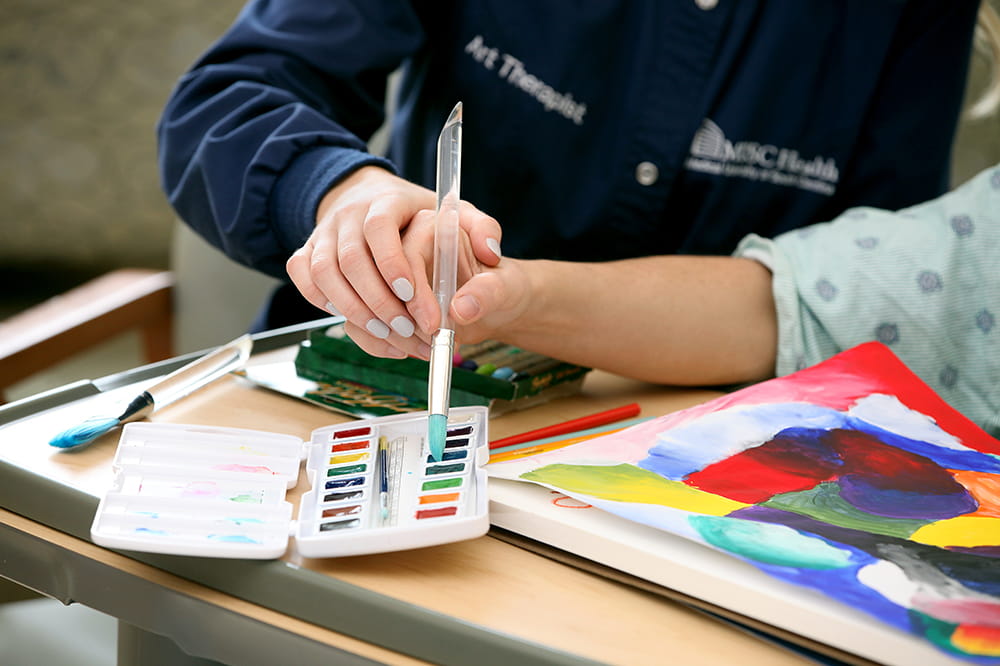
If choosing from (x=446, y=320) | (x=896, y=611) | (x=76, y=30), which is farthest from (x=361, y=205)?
(x=76, y=30)

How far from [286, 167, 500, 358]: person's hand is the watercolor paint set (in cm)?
4

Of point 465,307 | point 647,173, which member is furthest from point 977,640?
point 647,173

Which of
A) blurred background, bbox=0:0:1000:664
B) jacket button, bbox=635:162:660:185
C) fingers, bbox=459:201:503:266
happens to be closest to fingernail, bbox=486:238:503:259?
fingers, bbox=459:201:503:266

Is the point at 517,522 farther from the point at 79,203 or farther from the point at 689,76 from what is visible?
the point at 79,203

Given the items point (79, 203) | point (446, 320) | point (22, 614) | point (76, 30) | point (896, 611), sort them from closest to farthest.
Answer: point (896, 611) < point (446, 320) < point (22, 614) < point (76, 30) < point (79, 203)

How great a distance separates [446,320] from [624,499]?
0.12 m

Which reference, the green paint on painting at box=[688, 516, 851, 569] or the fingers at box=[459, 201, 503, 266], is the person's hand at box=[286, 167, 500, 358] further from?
the green paint on painting at box=[688, 516, 851, 569]

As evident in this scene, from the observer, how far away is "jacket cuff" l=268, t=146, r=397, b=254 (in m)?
0.53

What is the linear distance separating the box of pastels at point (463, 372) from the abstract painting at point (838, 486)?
7 cm

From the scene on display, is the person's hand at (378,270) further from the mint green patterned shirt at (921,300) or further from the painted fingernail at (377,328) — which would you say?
the mint green patterned shirt at (921,300)

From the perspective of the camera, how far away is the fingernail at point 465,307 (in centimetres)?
40

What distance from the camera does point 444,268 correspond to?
16.1 inches

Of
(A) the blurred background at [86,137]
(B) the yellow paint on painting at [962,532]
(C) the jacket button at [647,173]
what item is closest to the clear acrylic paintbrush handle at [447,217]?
(B) the yellow paint on painting at [962,532]

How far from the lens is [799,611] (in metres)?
0.29
